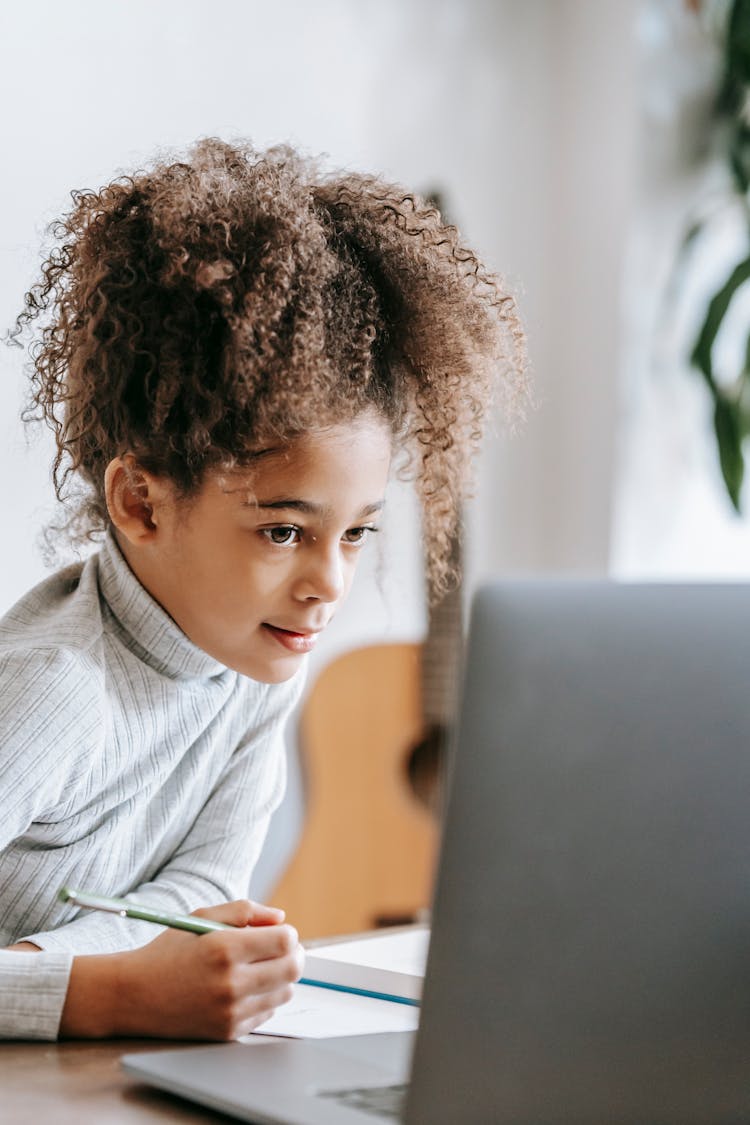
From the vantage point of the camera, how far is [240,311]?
85cm

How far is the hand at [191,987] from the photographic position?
67cm

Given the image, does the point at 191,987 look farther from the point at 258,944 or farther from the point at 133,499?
the point at 133,499

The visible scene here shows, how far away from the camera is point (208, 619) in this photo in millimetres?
899

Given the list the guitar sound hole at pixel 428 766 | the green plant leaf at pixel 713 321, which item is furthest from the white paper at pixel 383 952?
the green plant leaf at pixel 713 321

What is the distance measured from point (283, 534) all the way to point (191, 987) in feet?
1.05

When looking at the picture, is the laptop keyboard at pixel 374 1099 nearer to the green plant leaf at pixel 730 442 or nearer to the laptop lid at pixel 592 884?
the laptop lid at pixel 592 884

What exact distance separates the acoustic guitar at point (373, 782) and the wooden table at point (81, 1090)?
52.5 inches

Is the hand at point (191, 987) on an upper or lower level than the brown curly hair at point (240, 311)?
lower

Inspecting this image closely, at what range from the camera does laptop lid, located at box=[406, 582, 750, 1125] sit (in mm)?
460

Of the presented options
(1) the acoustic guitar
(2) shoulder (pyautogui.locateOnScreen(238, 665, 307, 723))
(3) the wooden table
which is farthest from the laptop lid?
(1) the acoustic guitar

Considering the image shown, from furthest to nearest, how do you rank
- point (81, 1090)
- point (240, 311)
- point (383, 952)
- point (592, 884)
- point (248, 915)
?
point (383, 952), point (240, 311), point (248, 915), point (81, 1090), point (592, 884)

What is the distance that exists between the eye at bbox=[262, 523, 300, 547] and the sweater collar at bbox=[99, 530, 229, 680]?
0.33 feet

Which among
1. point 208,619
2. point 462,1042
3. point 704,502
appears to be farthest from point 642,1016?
point 704,502

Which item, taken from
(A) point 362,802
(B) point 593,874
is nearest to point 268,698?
(B) point 593,874
